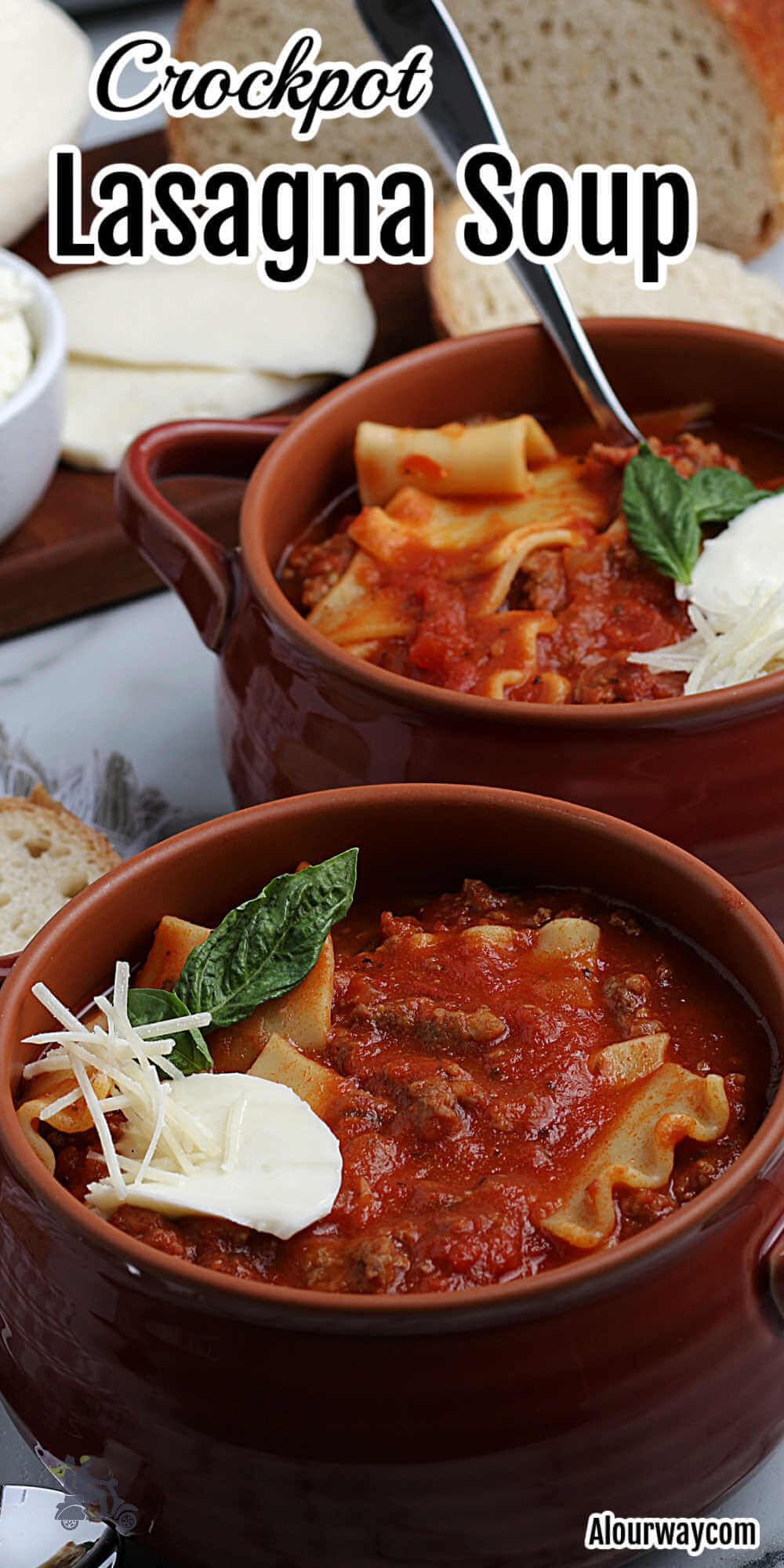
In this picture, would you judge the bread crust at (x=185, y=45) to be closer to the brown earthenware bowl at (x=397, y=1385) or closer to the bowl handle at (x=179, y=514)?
the bowl handle at (x=179, y=514)

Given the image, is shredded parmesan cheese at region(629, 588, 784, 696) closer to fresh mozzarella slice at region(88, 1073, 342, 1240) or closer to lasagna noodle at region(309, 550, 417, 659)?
lasagna noodle at region(309, 550, 417, 659)

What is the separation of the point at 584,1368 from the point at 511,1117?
0.99 feet

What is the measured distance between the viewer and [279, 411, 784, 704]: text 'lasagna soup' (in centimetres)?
246

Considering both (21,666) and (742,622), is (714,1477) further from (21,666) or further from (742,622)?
(21,666)

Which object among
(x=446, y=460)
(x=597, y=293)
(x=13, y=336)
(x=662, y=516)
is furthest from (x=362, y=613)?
(x=597, y=293)

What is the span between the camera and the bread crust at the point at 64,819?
2.85m

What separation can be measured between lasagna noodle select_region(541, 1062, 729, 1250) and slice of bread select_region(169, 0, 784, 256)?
10.3 ft

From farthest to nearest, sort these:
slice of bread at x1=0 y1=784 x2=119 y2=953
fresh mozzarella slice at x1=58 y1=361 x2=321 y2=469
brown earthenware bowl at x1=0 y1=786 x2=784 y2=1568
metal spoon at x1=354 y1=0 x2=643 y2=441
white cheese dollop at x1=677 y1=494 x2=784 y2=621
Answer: fresh mozzarella slice at x1=58 y1=361 x2=321 y2=469
metal spoon at x1=354 y1=0 x2=643 y2=441
slice of bread at x1=0 y1=784 x2=119 y2=953
white cheese dollop at x1=677 y1=494 x2=784 y2=621
brown earthenware bowl at x1=0 y1=786 x2=784 y2=1568

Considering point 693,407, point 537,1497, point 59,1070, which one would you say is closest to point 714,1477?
point 537,1497

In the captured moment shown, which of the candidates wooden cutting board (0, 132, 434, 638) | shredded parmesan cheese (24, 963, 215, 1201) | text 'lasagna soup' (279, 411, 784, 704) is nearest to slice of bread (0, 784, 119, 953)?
text 'lasagna soup' (279, 411, 784, 704)

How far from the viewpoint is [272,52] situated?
469cm

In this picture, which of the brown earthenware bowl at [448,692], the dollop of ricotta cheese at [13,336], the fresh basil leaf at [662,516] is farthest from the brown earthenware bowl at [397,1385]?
the dollop of ricotta cheese at [13,336]

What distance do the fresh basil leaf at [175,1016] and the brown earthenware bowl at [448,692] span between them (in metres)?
0.54

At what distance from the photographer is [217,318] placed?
4039 mm
